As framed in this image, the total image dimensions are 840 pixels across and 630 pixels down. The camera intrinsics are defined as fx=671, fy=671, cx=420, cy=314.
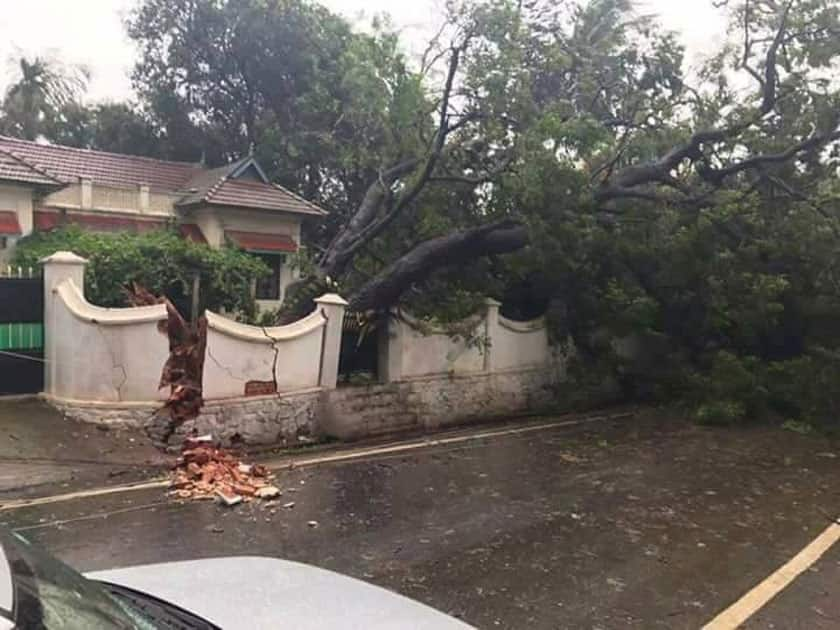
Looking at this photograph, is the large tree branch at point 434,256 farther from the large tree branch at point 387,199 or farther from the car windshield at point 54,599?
the car windshield at point 54,599

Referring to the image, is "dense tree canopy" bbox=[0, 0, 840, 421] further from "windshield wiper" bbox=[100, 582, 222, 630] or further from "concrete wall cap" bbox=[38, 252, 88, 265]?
"windshield wiper" bbox=[100, 582, 222, 630]

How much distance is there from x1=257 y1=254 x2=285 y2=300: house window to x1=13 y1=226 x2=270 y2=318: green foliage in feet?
21.1

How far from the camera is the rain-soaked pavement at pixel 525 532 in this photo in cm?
417

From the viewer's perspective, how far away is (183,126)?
2555 centimetres

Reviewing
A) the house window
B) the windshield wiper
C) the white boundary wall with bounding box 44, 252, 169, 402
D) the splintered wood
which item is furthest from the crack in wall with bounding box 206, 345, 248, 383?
the house window

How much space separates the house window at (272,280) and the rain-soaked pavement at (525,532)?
11.4 metres

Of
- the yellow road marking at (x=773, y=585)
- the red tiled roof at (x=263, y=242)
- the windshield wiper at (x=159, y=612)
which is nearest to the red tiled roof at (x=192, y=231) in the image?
the red tiled roof at (x=263, y=242)

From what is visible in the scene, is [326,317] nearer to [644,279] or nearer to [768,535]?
[768,535]

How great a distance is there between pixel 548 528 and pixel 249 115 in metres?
22.7

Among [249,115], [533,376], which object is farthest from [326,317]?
[249,115]

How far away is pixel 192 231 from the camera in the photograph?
18891 mm

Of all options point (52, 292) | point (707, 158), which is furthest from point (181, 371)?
point (707, 158)

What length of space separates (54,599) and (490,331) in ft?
35.3

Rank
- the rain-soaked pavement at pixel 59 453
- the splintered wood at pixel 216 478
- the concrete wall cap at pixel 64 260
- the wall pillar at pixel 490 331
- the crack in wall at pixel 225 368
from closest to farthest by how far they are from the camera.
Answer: the splintered wood at pixel 216 478 < the rain-soaked pavement at pixel 59 453 < the crack in wall at pixel 225 368 < the concrete wall cap at pixel 64 260 < the wall pillar at pixel 490 331
